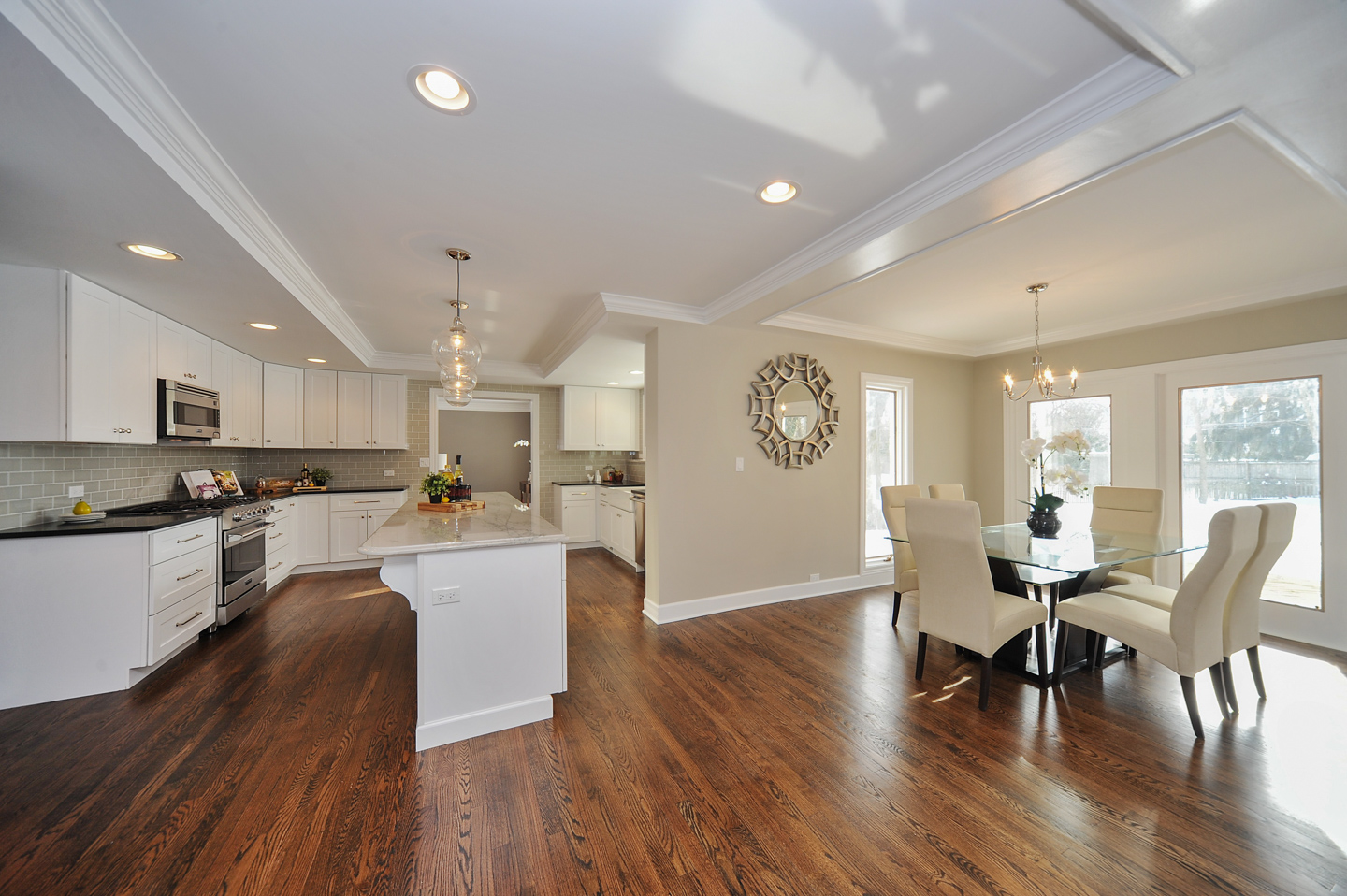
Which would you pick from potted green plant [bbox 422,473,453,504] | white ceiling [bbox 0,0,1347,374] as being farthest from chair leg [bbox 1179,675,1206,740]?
potted green plant [bbox 422,473,453,504]

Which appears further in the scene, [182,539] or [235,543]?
[235,543]

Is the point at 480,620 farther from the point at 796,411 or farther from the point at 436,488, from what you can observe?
the point at 796,411

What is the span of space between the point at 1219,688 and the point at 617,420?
572 centimetres

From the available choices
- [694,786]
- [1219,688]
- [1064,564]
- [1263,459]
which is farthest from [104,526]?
[1263,459]

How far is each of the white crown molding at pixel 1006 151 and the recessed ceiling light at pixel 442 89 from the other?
1724mm

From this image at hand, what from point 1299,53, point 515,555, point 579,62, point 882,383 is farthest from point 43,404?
point 882,383

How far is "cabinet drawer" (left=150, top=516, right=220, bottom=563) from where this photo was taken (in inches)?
109

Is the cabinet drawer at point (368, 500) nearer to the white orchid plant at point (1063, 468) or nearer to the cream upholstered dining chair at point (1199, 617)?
the white orchid plant at point (1063, 468)

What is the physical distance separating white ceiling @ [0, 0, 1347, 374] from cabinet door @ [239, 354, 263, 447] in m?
1.63

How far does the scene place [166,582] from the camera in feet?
9.35

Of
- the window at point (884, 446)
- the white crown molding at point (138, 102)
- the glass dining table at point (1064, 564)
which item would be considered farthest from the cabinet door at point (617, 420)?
the glass dining table at point (1064, 564)

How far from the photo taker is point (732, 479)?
3.99 m

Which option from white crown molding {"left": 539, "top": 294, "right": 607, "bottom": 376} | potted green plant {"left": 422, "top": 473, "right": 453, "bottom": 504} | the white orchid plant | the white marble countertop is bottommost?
the white marble countertop

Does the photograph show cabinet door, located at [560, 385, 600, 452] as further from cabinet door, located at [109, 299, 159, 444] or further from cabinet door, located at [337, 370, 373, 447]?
cabinet door, located at [109, 299, 159, 444]
